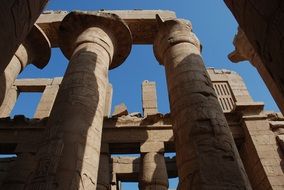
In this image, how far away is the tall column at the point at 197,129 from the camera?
4.45 metres

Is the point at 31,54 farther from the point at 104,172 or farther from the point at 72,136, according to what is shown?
the point at 72,136

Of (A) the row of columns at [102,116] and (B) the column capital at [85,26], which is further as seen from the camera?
(B) the column capital at [85,26]

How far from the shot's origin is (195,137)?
5.17 meters

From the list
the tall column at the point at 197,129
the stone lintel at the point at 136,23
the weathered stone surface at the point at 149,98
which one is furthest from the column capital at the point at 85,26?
the weathered stone surface at the point at 149,98

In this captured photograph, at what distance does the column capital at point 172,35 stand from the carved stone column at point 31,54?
3959 mm

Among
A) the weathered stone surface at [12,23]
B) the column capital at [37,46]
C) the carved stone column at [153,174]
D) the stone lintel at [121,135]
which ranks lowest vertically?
the weathered stone surface at [12,23]

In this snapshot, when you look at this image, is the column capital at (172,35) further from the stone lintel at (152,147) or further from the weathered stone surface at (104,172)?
the weathered stone surface at (104,172)

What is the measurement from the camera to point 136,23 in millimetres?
10391

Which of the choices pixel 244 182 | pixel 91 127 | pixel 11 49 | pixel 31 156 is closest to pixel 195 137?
pixel 244 182

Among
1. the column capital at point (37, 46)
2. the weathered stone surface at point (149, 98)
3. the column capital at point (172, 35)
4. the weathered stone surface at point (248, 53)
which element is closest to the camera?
the column capital at point (172, 35)

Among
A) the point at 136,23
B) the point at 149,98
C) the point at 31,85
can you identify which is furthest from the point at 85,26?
the point at 31,85

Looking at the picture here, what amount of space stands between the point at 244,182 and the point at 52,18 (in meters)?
9.02

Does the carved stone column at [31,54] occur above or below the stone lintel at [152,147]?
above

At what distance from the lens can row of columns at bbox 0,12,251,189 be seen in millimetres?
4449
